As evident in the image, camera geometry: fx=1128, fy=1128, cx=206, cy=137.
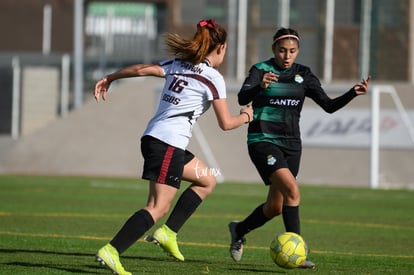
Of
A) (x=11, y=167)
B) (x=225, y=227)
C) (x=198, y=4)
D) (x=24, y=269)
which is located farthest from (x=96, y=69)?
(x=24, y=269)

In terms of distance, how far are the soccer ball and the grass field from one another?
0.26 meters

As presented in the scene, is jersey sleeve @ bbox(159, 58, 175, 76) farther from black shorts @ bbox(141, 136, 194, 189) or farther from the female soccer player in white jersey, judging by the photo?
black shorts @ bbox(141, 136, 194, 189)

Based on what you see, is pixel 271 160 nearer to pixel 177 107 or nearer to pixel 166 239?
pixel 166 239

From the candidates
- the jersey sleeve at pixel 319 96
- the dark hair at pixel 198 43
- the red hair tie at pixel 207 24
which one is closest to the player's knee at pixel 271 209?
the jersey sleeve at pixel 319 96

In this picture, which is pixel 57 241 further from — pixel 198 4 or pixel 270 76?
pixel 198 4

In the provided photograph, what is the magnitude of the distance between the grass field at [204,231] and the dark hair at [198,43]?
5.96ft

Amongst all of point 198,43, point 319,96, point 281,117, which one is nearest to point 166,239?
point 281,117

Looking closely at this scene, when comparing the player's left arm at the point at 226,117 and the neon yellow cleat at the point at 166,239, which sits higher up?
the player's left arm at the point at 226,117

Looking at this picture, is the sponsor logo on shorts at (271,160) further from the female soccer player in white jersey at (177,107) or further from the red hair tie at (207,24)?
the red hair tie at (207,24)

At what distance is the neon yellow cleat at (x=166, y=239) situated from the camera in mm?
9664

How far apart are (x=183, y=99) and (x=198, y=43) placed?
475 mm

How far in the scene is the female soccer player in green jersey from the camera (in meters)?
10.2

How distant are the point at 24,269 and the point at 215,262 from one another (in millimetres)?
1881

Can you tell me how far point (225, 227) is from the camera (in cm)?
1446
